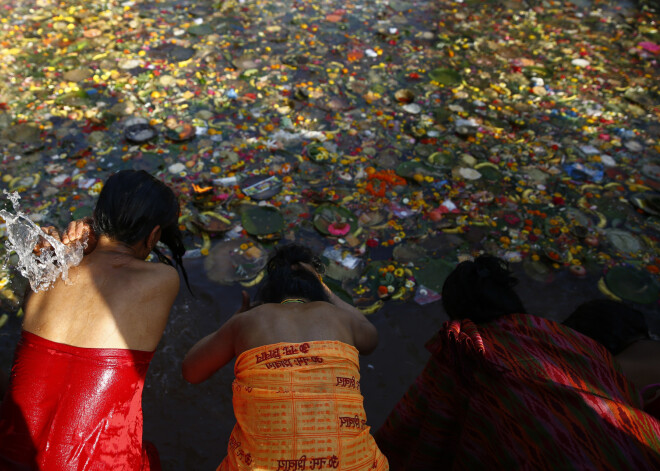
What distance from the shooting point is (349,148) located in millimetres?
3811

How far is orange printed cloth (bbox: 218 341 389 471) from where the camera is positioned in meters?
1.41

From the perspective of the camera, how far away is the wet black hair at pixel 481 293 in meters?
1.77

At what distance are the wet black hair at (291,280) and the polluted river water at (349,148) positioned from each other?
876mm

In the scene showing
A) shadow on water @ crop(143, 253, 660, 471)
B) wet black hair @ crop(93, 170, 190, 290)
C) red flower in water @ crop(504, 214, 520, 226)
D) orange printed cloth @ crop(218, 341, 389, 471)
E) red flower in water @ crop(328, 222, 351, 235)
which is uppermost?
wet black hair @ crop(93, 170, 190, 290)

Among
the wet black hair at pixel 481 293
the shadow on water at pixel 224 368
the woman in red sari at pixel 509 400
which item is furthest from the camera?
the shadow on water at pixel 224 368

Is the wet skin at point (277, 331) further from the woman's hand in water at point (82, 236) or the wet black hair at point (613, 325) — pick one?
the wet black hair at point (613, 325)

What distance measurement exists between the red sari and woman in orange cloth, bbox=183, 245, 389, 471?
1.26 feet

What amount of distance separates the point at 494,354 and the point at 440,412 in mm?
357

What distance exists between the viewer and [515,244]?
3164mm

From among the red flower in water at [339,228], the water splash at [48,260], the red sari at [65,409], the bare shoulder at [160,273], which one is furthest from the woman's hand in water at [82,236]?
the red flower in water at [339,228]

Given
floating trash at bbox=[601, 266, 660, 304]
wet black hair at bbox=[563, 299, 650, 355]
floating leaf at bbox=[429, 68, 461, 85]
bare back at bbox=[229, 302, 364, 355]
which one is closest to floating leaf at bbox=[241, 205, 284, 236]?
bare back at bbox=[229, 302, 364, 355]

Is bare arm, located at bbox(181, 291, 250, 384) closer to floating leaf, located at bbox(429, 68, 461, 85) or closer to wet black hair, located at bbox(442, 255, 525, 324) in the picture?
wet black hair, located at bbox(442, 255, 525, 324)

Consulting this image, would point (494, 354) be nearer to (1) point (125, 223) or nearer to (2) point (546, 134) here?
(1) point (125, 223)

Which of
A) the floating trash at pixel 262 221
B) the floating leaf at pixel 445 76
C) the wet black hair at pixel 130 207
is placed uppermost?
the wet black hair at pixel 130 207
